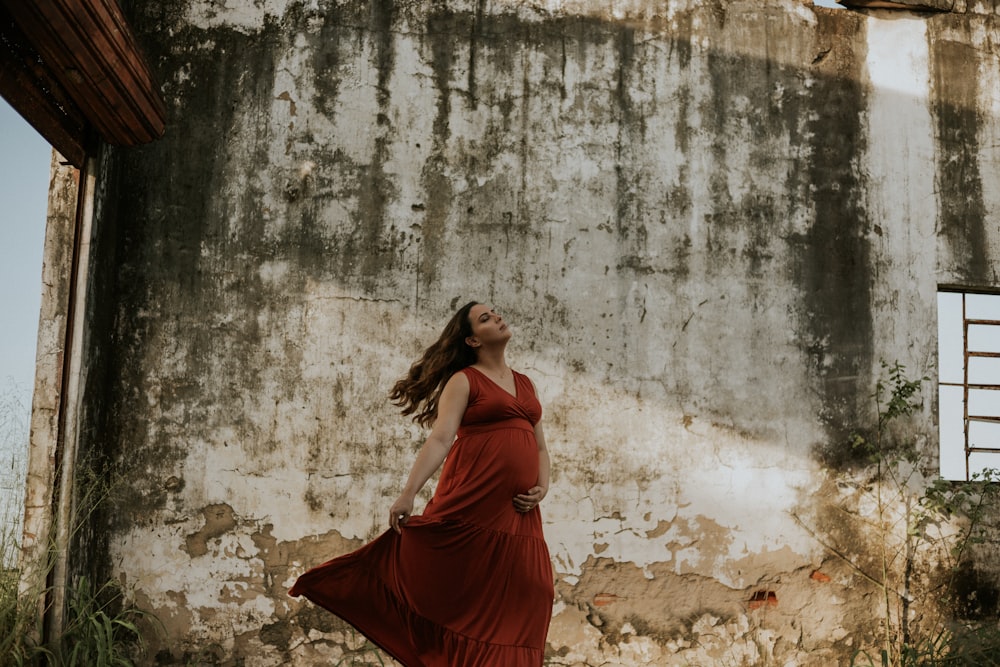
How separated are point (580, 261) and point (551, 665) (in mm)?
2498

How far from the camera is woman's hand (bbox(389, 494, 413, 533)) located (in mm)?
3693

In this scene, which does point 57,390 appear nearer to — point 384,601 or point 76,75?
point 76,75

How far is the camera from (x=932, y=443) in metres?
5.74

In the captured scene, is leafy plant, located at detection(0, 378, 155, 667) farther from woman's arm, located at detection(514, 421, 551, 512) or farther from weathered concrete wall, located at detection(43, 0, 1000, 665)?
woman's arm, located at detection(514, 421, 551, 512)

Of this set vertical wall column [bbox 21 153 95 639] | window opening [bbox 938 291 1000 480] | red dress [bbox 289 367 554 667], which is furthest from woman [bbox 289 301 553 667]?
window opening [bbox 938 291 1000 480]

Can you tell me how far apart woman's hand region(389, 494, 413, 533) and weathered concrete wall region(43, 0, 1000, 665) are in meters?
1.74

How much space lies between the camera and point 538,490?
3906 mm

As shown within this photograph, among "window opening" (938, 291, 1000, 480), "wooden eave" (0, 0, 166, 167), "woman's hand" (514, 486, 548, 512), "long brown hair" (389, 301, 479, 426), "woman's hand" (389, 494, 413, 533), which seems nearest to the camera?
"woman's hand" (389, 494, 413, 533)

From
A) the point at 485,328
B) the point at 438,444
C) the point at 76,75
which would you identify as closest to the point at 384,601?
the point at 438,444

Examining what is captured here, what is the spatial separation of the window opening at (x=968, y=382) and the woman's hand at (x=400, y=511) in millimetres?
3844

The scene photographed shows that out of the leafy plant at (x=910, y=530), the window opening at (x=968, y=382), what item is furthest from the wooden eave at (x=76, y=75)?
the window opening at (x=968, y=382)

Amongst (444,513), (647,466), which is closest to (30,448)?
(444,513)

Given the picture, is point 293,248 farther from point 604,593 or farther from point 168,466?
point 604,593

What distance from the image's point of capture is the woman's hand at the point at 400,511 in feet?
12.1
